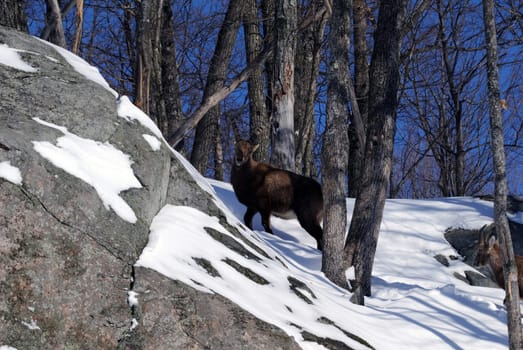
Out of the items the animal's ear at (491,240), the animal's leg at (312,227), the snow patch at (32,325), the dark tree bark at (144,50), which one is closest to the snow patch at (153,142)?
the snow patch at (32,325)

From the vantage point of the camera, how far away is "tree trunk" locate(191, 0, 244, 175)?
1468cm

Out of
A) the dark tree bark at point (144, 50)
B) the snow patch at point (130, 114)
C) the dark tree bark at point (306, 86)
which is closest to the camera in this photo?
the snow patch at point (130, 114)

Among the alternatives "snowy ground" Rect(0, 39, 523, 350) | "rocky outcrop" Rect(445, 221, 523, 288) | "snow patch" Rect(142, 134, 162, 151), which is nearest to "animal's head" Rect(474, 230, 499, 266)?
"rocky outcrop" Rect(445, 221, 523, 288)

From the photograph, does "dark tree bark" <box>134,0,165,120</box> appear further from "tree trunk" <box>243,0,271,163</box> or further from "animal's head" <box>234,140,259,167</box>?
"tree trunk" <box>243,0,271,163</box>

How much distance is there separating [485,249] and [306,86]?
7566 mm

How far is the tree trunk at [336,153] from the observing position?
7879 millimetres

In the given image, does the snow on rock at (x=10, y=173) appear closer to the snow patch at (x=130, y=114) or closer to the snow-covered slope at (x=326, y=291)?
the snow-covered slope at (x=326, y=291)

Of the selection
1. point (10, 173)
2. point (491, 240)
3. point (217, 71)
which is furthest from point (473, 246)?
point (10, 173)

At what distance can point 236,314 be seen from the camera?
14.2 ft

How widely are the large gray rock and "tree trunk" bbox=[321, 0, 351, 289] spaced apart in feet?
10.9

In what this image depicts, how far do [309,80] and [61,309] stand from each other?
1371 cm

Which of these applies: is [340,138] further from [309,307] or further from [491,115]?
[309,307]

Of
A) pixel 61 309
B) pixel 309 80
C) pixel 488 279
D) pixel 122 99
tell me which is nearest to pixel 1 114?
pixel 122 99

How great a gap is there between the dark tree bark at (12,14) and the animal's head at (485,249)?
789 cm
